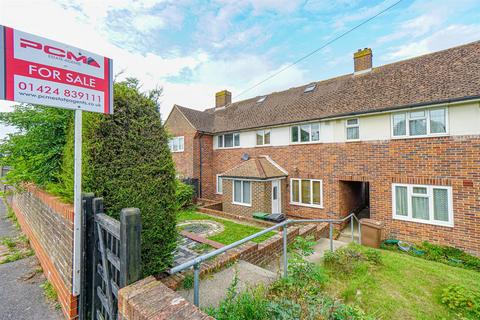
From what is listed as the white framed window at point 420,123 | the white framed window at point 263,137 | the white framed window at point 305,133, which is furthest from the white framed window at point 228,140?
the white framed window at point 420,123

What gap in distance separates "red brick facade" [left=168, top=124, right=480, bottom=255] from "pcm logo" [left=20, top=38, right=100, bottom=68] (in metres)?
10.3

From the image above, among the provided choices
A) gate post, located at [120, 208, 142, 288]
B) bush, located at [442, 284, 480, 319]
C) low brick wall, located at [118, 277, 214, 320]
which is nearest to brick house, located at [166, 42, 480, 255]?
gate post, located at [120, 208, 142, 288]

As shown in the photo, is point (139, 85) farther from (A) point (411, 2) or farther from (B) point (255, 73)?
(B) point (255, 73)

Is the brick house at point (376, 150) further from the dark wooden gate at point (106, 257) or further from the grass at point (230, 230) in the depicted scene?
the dark wooden gate at point (106, 257)

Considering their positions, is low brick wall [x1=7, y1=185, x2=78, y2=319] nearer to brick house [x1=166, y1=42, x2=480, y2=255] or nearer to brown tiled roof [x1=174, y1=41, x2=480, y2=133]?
brick house [x1=166, y1=42, x2=480, y2=255]

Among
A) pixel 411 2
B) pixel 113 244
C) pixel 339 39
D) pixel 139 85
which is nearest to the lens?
pixel 113 244

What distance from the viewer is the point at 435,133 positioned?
8.02 metres

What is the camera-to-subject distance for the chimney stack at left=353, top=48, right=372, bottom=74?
474 inches

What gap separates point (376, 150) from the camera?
9305 millimetres

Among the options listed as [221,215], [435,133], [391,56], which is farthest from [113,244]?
[391,56]

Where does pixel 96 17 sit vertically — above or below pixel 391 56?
below

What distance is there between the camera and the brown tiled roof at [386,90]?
816cm

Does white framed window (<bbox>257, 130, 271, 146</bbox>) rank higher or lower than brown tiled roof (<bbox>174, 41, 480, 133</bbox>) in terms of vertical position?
lower

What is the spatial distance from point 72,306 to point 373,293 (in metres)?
5.25
